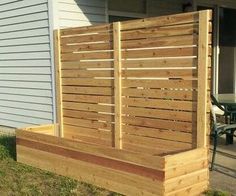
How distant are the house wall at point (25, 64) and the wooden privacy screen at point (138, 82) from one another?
912mm

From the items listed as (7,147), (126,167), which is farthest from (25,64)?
(126,167)

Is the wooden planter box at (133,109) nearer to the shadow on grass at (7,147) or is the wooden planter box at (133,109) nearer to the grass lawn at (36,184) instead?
the grass lawn at (36,184)

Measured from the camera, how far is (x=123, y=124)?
6305mm

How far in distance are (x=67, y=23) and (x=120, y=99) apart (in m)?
2.45

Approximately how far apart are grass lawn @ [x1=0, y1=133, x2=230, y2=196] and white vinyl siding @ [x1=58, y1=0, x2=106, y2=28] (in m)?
2.72

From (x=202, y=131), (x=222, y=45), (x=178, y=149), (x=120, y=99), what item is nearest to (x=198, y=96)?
(x=202, y=131)

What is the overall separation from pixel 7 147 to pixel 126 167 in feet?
10.5

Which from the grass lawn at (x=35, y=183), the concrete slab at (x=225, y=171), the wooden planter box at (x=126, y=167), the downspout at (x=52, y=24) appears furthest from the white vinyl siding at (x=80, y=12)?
the concrete slab at (x=225, y=171)

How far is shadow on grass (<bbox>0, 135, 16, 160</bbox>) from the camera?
288 inches

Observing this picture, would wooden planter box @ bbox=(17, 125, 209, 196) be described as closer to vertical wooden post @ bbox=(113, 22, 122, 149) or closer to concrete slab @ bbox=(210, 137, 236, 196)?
concrete slab @ bbox=(210, 137, 236, 196)

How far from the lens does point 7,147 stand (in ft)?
25.4

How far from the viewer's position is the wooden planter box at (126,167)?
4.88 metres

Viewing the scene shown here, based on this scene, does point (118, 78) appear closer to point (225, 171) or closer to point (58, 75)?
point (58, 75)

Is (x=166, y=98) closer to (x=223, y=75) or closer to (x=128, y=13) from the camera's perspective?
(x=128, y=13)
